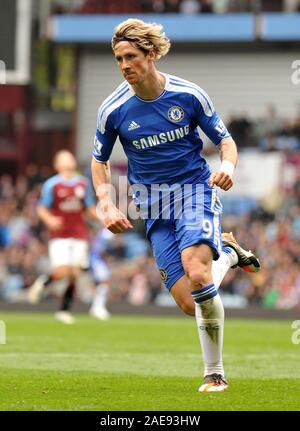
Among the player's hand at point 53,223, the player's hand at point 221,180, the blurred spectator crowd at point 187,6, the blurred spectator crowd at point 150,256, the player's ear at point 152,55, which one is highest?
the blurred spectator crowd at point 187,6

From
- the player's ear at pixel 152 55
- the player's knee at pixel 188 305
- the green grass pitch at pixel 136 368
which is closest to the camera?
the green grass pitch at pixel 136 368

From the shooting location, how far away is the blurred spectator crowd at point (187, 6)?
2878 cm

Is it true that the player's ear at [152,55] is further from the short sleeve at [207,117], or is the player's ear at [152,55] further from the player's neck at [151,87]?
the short sleeve at [207,117]

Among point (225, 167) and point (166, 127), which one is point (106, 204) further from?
point (225, 167)

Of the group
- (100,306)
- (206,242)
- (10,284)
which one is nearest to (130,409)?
(206,242)

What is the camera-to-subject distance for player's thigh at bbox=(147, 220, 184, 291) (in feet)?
28.2

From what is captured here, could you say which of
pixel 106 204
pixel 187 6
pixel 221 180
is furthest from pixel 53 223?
pixel 187 6

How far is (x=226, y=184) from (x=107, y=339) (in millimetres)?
5959

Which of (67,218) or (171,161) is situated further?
(67,218)

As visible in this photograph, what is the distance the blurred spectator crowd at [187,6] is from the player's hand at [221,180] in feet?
69.7

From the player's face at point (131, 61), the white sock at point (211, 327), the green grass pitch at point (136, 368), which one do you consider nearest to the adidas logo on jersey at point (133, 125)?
the player's face at point (131, 61)

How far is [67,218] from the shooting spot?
17.9 meters

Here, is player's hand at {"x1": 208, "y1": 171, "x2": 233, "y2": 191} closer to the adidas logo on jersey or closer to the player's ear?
the adidas logo on jersey

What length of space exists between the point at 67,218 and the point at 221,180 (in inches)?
398
